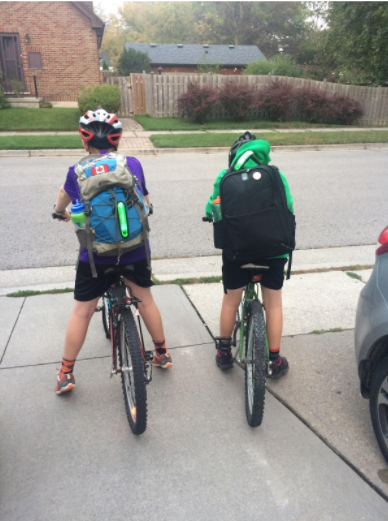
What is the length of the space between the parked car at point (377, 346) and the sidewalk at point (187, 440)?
230 millimetres

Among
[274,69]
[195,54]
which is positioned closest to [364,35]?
[274,69]

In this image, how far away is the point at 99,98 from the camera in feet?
53.7

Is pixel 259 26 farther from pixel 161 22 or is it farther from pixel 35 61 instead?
pixel 35 61

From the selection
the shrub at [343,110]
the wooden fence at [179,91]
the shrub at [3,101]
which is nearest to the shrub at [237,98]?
the wooden fence at [179,91]

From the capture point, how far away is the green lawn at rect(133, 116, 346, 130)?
16312 mm

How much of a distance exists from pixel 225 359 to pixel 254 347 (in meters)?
0.67

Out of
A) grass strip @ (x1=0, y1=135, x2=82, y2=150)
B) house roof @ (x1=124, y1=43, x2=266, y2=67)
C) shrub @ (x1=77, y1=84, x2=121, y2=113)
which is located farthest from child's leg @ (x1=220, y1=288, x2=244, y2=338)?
house roof @ (x1=124, y1=43, x2=266, y2=67)

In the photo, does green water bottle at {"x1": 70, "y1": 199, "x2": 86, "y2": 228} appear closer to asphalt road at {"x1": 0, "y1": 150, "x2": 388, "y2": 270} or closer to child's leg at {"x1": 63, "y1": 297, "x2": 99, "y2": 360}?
child's leg at {"x1": 63, "y1": 297, "x2": 99, "y2": 360}

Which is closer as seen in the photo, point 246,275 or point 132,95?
point 246,275

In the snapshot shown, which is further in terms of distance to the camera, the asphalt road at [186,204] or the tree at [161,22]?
the tree at [161,22]

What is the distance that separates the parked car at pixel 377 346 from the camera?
7.54 ft

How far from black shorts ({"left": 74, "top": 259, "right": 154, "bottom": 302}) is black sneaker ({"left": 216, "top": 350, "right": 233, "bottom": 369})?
2.78ft

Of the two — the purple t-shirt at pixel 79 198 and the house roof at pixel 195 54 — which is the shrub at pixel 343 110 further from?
the house roof at pixel 195 54

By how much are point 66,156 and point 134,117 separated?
8410 mm
